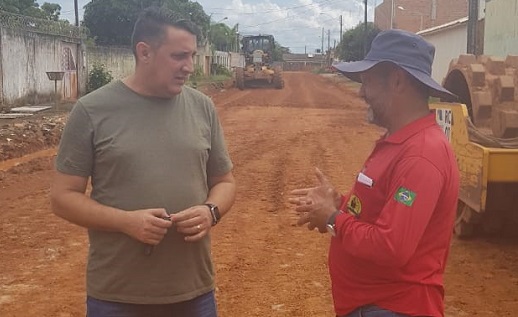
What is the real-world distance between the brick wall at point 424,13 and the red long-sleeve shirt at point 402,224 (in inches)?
2191

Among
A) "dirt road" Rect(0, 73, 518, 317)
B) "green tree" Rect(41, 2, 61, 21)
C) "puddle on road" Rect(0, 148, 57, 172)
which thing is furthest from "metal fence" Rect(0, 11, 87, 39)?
"green tree" Rect(41, 2, 61, 21)

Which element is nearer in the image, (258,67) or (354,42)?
(258,67)

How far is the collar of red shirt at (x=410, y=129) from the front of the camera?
2332 millimetres

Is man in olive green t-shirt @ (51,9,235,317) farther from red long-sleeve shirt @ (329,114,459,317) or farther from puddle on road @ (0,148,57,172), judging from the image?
puddle on road @ (0,148,57,172)

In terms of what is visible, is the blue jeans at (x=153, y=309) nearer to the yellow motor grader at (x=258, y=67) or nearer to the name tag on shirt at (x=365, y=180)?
the name tag on shirt at (x=365, y=180)

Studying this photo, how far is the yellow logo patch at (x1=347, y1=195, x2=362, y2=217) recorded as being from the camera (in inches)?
95.9

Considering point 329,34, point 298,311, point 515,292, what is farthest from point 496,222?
point 329,34

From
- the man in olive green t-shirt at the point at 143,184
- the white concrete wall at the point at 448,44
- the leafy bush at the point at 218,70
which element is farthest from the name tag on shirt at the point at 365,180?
the leafy bush at the point at 218,70

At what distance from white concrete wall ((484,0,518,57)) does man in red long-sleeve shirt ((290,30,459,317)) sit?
6.18m

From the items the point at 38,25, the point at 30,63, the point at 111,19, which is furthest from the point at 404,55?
the point at 111,19

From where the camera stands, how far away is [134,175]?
2658 millimetres

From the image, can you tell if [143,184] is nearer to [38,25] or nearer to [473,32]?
[473,32]

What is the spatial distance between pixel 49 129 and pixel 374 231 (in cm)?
1433

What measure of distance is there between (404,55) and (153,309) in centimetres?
131
